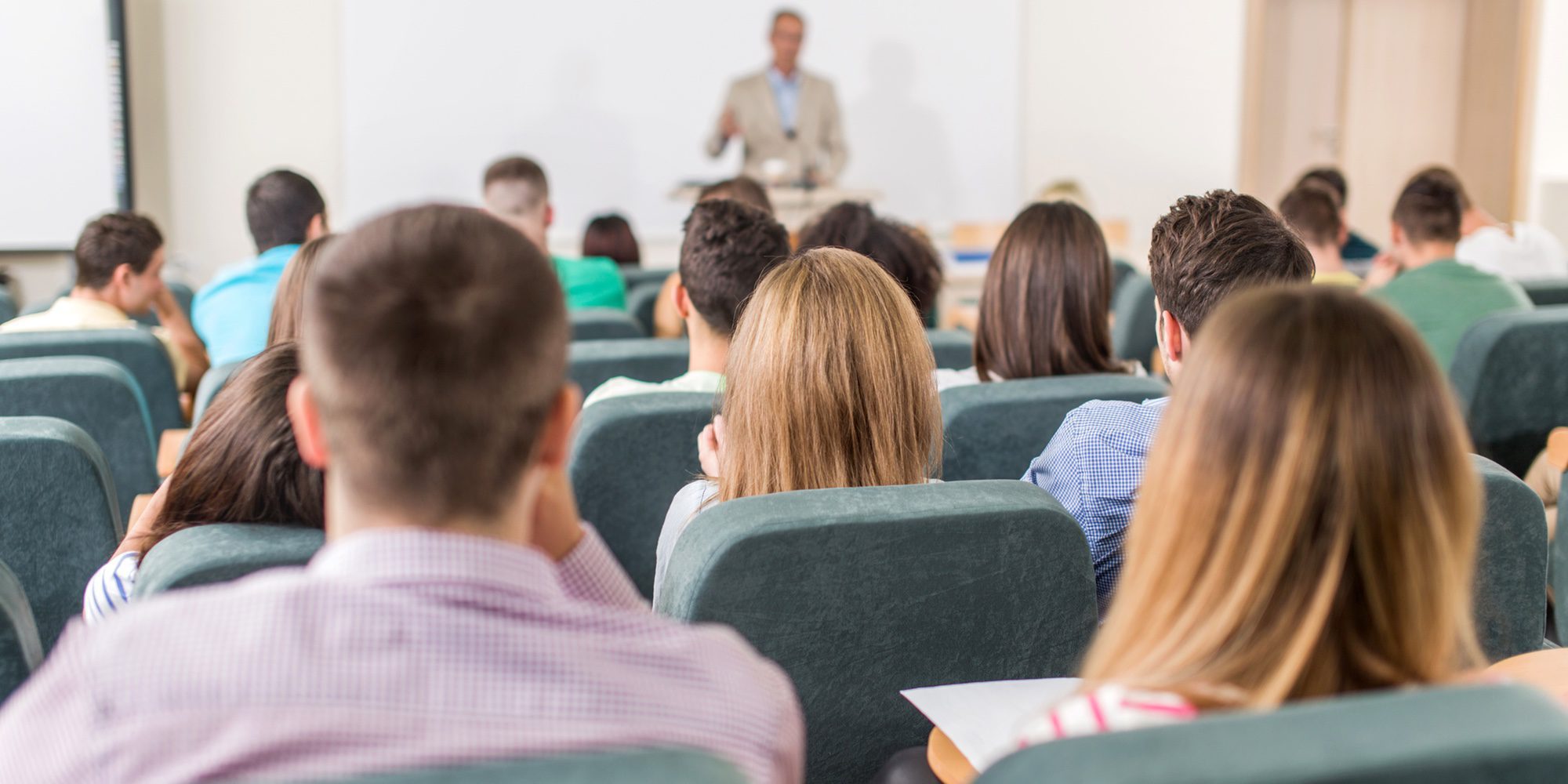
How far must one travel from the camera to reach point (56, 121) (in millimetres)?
6352

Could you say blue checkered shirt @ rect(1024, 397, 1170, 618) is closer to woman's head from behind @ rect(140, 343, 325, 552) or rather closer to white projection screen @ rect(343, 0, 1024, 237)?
woman's head from behind @ rect(140, 343, 325, 552)

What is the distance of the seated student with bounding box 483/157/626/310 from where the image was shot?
439 cm

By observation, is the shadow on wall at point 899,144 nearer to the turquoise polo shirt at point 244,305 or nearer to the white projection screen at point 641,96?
the white projection screen at point 641,96

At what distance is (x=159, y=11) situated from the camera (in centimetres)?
664

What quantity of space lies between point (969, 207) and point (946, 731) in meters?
6.99

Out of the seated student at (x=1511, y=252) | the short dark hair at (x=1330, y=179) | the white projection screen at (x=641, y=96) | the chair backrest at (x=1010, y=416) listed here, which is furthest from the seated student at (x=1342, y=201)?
the chair backrest at (x=1010, y=416)

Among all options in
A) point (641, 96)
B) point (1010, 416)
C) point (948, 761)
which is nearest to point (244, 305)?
point (1010, 416)

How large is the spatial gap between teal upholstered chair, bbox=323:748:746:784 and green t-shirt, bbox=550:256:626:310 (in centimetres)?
369

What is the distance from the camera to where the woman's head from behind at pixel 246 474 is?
5.05 ft

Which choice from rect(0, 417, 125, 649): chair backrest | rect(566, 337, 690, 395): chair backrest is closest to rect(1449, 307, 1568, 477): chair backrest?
rect(566, 337, 690, 395): chair backrest

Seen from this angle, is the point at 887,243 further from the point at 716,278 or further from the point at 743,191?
the point at 743,191

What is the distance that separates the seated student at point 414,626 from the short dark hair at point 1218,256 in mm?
1239

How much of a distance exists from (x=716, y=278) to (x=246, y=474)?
49.0 inches

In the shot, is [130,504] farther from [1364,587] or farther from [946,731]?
[1364,587]
